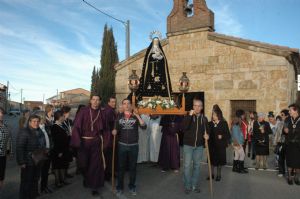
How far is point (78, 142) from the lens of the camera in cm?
634

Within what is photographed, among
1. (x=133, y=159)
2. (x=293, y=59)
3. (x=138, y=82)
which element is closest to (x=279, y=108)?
(x=293, y=59)

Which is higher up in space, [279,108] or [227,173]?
[279,108]

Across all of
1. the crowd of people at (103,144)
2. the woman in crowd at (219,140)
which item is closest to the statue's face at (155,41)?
the crowd of people at (103,144)

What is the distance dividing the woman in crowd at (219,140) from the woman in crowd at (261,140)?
1.73m

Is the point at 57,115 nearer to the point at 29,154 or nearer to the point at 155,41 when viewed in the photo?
the point at 29,154

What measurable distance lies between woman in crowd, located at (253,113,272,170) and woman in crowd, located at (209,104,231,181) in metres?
1.73

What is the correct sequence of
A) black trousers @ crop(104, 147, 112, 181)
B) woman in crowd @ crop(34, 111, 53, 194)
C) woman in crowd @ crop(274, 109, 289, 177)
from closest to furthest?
woman in crowd @ crop(34, 111, 53, 194) → black trousers @ crop(104, 147, 112, 181) → woman in crowd @ crop(274, 109, 289, 177)

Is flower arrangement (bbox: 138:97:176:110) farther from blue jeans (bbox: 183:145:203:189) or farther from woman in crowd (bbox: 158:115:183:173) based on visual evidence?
blue jeans (bbox: 183:145:203:189)

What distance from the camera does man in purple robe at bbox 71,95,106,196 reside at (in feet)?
21.1

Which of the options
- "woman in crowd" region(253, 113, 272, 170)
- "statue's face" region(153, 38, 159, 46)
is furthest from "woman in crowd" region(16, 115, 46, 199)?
"woman in crowd" region(253, 113, 272, 170)

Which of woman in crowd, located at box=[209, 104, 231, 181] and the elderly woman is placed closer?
the elderly woman

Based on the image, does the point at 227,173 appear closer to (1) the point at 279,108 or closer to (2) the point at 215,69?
(1) the point at 279,108

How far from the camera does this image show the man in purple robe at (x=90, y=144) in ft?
21.1

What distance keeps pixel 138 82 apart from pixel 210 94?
233 inches
